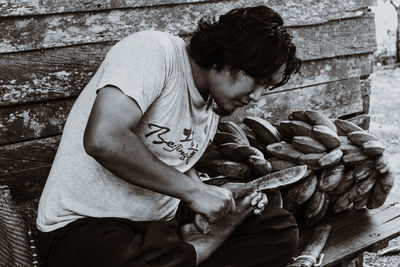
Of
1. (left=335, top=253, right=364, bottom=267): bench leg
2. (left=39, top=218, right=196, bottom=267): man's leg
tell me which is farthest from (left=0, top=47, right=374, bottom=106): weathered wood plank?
(left=335, top=253, right=364, bottom=267): bench leg

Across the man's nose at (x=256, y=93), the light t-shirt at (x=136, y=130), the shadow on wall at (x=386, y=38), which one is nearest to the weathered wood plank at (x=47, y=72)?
the light t-shirt at (x=136, y=130)

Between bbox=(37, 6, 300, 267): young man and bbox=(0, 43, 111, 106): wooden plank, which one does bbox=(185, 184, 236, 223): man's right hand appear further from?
bbox=(0, 43, 111, 106): wooden plank

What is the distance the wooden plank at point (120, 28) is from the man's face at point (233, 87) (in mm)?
847

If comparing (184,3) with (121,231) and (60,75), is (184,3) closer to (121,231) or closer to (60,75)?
(60,75)

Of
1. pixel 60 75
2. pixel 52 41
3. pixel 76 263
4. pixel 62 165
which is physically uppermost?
pixel 52 41

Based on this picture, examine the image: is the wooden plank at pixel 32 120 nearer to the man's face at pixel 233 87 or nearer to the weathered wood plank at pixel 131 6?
the weathered wood plank at pixel 131 6

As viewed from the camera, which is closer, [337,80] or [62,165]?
[62,165]

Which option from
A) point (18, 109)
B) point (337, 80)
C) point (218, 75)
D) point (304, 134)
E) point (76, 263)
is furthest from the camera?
point (337, 80)

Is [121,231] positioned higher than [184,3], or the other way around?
[184,3]

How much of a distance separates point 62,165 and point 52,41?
823 millimetres

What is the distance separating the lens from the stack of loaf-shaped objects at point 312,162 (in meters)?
2.51

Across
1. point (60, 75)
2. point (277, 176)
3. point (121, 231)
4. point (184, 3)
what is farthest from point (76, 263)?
point (184, 3)

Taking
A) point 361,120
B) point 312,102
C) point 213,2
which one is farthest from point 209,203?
point 361,120

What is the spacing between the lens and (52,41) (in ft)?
7.95
